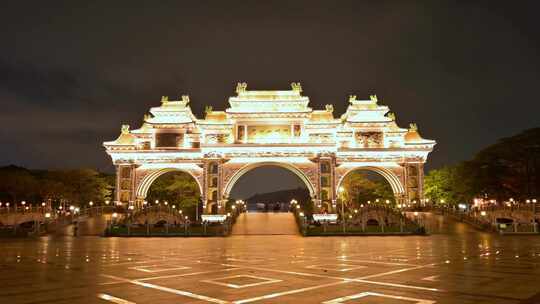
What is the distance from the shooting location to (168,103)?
1884 inches

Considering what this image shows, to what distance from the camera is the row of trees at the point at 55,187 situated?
50562 mm

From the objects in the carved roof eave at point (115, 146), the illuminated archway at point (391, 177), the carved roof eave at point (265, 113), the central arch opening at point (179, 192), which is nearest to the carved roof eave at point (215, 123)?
the carved roof eave at point (265, 113)

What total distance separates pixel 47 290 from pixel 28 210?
105 ft

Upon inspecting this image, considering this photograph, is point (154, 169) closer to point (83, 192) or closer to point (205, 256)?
point (83, 192)

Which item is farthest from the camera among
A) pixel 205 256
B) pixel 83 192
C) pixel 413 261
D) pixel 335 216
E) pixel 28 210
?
pixel 83 192

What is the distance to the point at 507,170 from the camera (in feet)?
152

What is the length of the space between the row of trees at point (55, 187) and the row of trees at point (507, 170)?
4365 centimetres

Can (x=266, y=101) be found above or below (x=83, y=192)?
above

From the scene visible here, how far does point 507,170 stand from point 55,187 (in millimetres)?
49459

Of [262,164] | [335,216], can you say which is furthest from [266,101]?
[335,216]

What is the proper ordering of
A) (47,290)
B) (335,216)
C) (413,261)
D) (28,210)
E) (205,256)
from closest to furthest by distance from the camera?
(47,290) < (413,261) < (205,256) < (28,210) < (335,216)

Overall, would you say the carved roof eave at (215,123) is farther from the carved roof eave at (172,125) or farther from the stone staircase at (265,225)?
the stone staircase at (265,225)

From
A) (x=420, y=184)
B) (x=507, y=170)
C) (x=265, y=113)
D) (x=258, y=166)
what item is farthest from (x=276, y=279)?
(x=507, y=170)

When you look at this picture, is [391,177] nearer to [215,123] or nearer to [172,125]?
[215,123]
